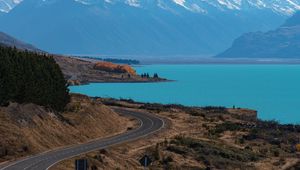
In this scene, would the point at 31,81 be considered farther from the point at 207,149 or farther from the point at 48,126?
the point at 207,149

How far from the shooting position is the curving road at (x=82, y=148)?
2219 inches

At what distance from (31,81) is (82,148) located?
15.3m

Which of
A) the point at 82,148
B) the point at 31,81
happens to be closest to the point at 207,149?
the point at 82,148

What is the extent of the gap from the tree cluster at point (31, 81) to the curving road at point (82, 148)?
Answer: 10.7 m

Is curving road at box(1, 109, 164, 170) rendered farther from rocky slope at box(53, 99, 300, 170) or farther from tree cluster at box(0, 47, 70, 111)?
tree cluster at box(0, 47, 70, 111)

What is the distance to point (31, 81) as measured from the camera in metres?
79.8

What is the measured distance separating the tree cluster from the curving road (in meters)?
10.7

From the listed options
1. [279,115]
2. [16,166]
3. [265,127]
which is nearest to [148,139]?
[16,166]

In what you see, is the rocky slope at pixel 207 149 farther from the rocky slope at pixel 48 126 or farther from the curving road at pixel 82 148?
the rocky slope at pixel 48 126

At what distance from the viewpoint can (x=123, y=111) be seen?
11312cm

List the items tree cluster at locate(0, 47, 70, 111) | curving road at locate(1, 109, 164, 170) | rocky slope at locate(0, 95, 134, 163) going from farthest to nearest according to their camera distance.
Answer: tree cluster at locate(0, 47, 70, 111) < rocky slope at locate(0, 95, 134, 163) < curving road at locate(1, 109, 164, 170)


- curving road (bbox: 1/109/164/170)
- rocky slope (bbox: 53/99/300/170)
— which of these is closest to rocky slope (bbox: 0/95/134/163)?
curving road (bbox: 1/109/164/170)

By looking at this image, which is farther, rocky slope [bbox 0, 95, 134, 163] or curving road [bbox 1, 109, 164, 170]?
rocky slope [bbox 0, 95, 134, 163]

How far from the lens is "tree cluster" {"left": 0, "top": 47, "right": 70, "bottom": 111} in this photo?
249ft
